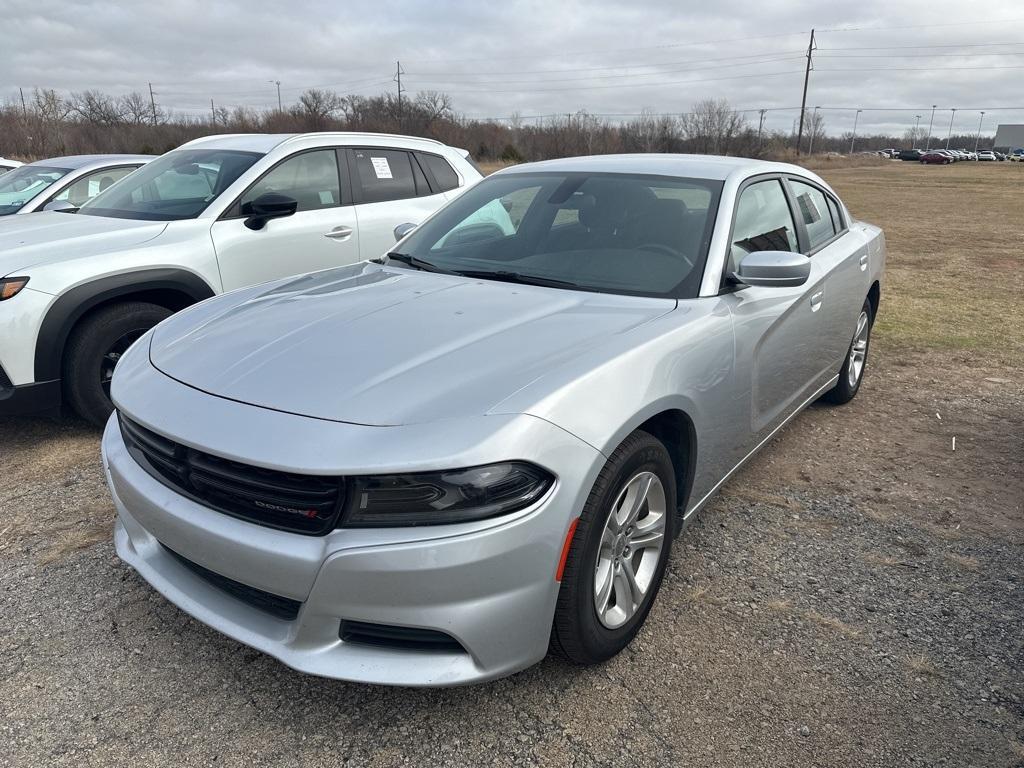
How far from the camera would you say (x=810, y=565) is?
315 cm

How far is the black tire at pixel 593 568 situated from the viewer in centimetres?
213

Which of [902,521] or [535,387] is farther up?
[535,387]

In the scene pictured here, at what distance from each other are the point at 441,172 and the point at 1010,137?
139 m

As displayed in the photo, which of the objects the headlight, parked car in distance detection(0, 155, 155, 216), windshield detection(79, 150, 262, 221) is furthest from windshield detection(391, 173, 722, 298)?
parked car in distance detection(0, 155, 155, 216)

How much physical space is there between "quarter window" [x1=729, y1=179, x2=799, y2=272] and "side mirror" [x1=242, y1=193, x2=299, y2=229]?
2921 millimetres

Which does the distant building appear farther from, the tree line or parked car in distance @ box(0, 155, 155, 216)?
parked car in distance @ box(0, 155, 155, 216)

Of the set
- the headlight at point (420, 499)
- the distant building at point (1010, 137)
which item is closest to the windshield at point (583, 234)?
the headlight at point (420, 499)

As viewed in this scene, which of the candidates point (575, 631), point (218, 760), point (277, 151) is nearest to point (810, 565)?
point (575, 631)

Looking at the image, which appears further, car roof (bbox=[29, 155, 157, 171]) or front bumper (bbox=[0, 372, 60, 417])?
car roof (bbox=[29, 155, 157, 171])

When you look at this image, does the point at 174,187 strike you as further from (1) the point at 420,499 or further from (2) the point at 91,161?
(1) the point at 420,499

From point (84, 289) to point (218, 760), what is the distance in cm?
300

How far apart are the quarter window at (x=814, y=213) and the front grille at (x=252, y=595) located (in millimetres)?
3269

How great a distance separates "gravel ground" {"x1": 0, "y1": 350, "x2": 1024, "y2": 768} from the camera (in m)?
2.16

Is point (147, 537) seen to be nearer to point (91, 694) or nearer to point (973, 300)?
point (91, 694)
